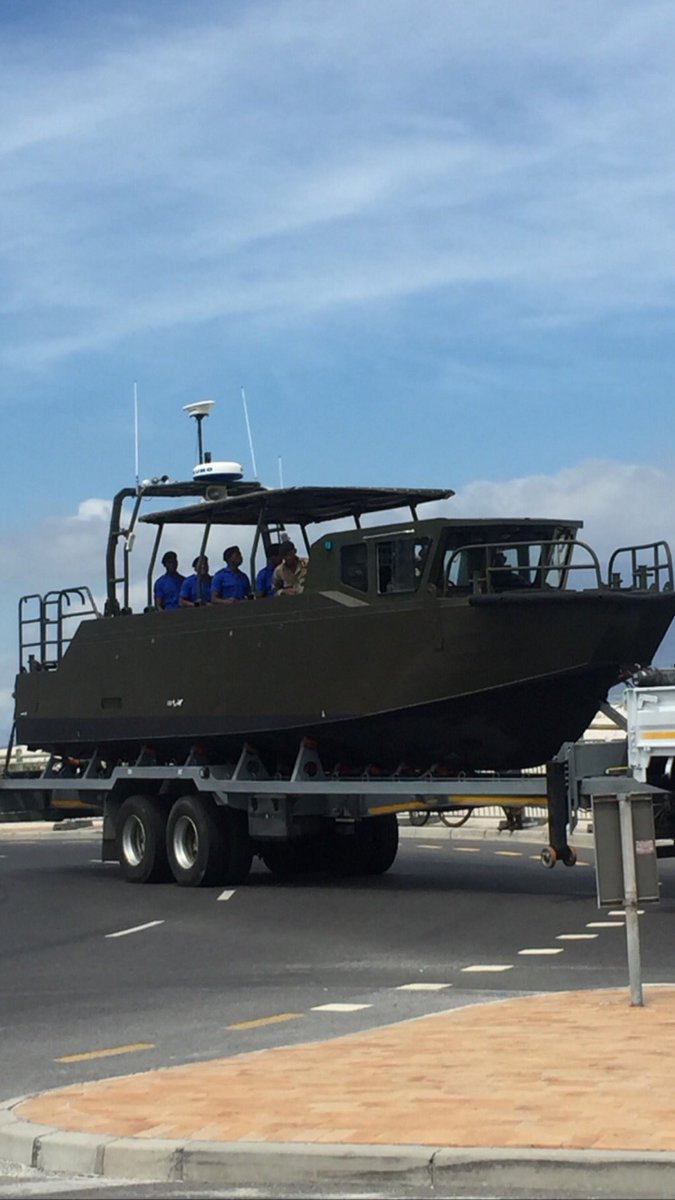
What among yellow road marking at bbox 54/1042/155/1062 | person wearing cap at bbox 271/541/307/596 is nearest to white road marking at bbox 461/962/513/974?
yellow road marking at bbox 54/1042/155/1062

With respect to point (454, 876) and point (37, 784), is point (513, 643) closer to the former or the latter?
point (454, 876)

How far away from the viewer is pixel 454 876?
76.3 ft

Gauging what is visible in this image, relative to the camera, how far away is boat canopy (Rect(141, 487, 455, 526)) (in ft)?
73.3

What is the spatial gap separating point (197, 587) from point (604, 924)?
7623 millimetres

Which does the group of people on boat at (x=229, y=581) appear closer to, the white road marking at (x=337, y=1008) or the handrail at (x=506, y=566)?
the handrail at (x=506, y=566)

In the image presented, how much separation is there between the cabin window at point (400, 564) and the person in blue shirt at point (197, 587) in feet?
10.7

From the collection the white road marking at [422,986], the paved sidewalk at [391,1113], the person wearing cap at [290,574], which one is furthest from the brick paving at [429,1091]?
the person wearing cap at [290,574]

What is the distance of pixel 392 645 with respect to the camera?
67.0ft

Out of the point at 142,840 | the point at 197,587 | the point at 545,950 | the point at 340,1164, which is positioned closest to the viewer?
the point at 340,1164

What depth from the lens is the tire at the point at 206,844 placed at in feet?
74.1

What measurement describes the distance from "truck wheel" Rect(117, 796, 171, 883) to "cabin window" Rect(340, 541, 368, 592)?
14.5 feet

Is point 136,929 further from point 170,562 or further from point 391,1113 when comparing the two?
point 391,1113

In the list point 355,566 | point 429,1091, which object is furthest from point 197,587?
point 429,1091

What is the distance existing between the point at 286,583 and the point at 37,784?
6034mm
